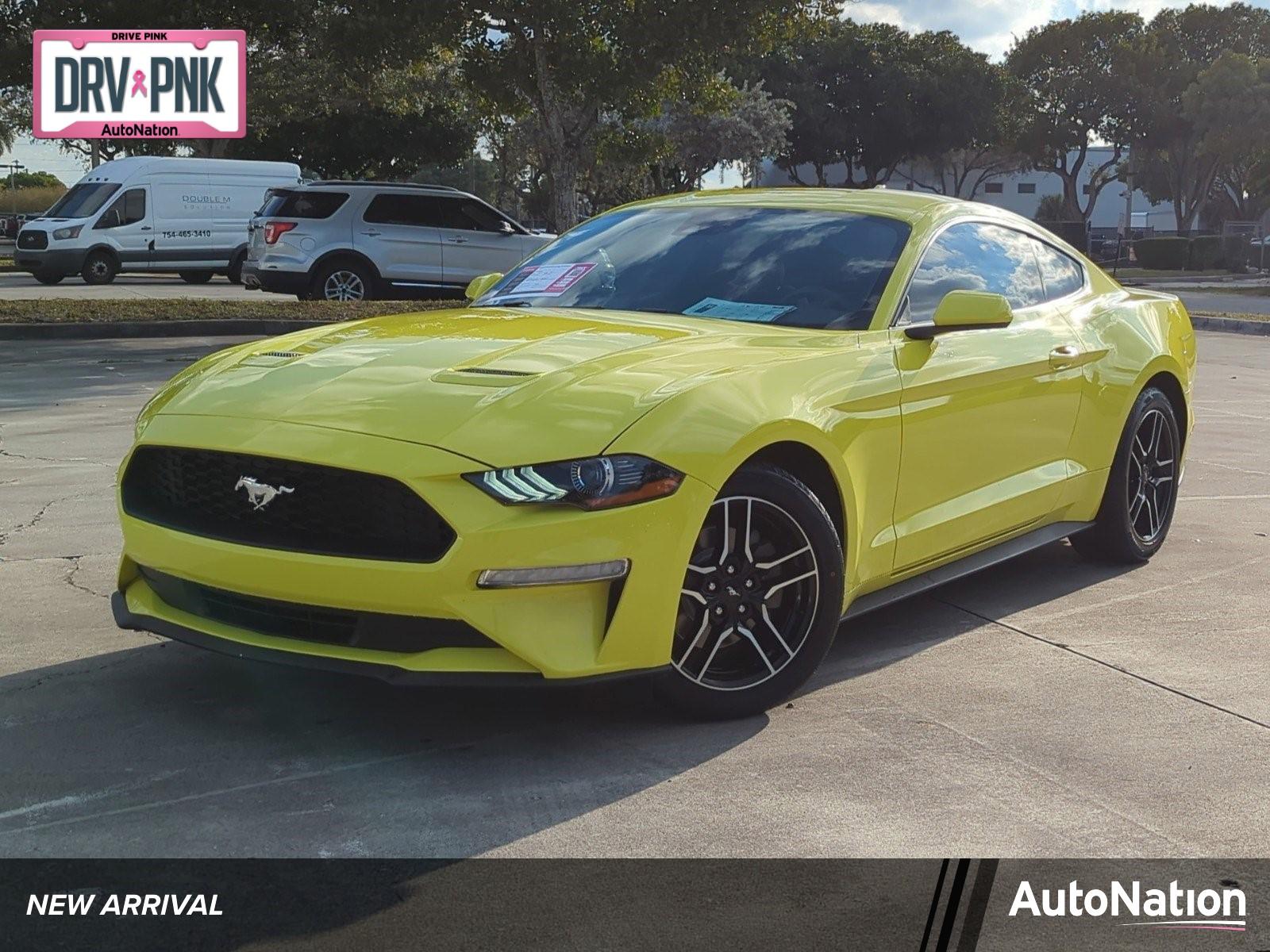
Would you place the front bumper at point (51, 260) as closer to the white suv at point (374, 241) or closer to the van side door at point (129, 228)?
the van side door at point (129, 228)

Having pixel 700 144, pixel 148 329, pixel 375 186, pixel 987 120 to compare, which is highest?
pixel 987 120

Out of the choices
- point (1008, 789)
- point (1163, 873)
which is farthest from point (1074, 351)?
point (1163, 873)

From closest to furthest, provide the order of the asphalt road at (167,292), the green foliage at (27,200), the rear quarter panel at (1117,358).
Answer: the rear quarter panel at (1117,358), the asphalt road at (167,292), the green foliage at (27,200)

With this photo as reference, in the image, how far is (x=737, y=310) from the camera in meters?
4.91

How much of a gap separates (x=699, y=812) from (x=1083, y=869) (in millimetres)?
838

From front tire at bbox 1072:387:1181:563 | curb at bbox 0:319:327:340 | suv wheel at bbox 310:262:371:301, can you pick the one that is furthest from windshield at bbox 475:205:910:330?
suv wheel at bbox 310:262:371:301

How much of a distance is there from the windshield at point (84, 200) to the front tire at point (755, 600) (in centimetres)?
2638

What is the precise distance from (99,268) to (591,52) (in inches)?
472

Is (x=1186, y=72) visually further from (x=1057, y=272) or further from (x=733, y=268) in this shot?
(x=733, y=268)

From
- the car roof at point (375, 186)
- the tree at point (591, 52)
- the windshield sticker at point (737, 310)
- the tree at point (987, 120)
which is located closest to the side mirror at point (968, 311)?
the windshield sticker at point (737, 310)

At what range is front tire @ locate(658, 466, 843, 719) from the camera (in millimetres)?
4012

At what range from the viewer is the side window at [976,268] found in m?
5.09

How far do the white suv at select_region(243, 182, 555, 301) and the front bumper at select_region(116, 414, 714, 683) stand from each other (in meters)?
16.4

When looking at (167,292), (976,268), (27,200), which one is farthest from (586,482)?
(27,200)
